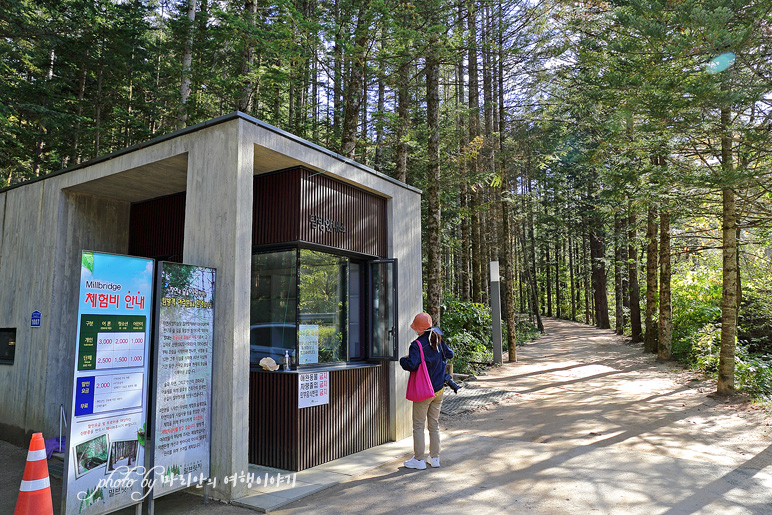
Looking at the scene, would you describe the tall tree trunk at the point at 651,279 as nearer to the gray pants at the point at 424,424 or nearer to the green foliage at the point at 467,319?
the green foliage at the point at 467,319

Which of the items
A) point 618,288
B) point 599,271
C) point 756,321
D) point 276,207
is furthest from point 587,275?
point 276,207

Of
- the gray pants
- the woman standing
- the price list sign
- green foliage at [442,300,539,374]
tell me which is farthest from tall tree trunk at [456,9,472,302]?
the price list sign

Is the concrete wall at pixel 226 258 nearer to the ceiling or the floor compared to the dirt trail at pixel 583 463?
nearer to the ceiling

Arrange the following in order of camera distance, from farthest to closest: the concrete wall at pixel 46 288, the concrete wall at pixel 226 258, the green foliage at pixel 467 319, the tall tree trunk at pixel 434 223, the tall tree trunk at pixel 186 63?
the green foliage at pixel 467 319 → the tall tree trunk at pixel 186 63 → the tall tree trunk at pixel 434 223 → the concrete wall at pixel 46 288 → the concrete wall at pixel 226 258

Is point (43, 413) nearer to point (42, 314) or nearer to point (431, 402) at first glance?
point (42, 314)

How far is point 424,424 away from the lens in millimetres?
5652

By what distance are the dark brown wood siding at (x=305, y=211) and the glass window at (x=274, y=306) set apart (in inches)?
12.4

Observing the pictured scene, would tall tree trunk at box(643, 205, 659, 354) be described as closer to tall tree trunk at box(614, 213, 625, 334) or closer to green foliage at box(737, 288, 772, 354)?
green foliage at box(737, 288, 772, 354)

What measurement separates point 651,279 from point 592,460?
11.5m

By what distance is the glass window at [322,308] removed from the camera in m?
5.86

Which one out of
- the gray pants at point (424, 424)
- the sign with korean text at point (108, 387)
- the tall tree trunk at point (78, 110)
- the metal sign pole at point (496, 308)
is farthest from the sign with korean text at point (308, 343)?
Result: the tall tree trunk at point (78, 110)

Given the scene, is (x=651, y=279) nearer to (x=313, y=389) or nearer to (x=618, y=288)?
(x=618, y=288)

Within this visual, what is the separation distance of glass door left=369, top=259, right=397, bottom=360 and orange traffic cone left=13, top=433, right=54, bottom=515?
4023 millimetres

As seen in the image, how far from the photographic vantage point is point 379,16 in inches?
356
